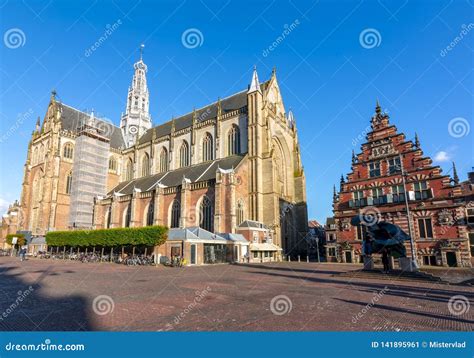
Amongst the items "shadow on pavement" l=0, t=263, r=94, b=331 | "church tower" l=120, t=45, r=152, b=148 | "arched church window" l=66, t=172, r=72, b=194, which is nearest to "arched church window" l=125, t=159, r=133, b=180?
"church tower" l=120, t=45, r=152, b=148

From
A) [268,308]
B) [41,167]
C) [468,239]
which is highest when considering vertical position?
[41,167]

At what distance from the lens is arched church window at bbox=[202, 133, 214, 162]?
4381 cm

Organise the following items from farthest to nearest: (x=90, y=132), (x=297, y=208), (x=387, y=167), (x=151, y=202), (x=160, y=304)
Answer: (x=90, y=132)
(x=297, y=208)
(x=151, y=202)
(x=387, y=167)
(x=160, y=304)

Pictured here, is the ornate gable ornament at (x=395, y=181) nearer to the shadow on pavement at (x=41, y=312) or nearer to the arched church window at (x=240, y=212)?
the arched church window at (x=240, y=212)

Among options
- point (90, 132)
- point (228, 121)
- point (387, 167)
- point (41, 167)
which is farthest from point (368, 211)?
point (41, 167)

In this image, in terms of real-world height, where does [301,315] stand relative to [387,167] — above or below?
below

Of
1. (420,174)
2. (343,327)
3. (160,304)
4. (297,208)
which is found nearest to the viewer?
(343,327)

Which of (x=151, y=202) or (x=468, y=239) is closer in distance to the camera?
(x=468, y=239)

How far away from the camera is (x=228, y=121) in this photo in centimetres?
4203

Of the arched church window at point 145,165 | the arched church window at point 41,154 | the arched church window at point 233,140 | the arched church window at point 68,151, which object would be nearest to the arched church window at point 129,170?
the arched church window at point 145,165

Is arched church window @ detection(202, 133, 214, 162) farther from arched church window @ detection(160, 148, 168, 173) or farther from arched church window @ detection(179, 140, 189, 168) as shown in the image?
arched church window @ detection(160, 148, 168, 173)

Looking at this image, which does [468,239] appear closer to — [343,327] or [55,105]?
[343,327]

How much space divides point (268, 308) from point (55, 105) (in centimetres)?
5868

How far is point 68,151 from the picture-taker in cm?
5081
